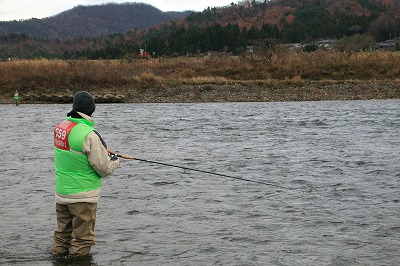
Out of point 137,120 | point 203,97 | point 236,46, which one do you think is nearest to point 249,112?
point 137,120

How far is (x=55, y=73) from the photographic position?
41281 millimetres

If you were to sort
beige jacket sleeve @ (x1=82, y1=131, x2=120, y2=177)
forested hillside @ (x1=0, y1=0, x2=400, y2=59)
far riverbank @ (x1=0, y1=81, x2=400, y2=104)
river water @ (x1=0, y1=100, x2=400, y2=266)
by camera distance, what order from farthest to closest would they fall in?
1. forested hillside @ (x1=0, y1=0, x2=400, y2=59)
2. far riverbank @ (x1=0, y1=81, x2=400, y2=104)
3. river water @ (x1=0, y1=100, x2=400, y2=266)
4. beige jacket sleeve @ (x1=82, y1=131, x2=120, y2=177)

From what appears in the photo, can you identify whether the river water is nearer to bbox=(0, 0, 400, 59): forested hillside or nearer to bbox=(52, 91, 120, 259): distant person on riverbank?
bbox=(52, 91, 120, 259): distant person on riverbank

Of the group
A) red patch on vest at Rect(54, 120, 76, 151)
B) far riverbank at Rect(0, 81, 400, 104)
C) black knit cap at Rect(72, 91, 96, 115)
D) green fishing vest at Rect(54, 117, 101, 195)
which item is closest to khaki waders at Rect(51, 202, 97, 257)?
green fishing vest at Rect(54, 117, 101, 195)

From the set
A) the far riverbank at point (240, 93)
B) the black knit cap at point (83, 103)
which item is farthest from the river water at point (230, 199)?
the far riverbank at point (240, 93)

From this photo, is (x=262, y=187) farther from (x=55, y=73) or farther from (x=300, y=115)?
(x=55, y=73)

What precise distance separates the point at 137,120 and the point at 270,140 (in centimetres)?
843

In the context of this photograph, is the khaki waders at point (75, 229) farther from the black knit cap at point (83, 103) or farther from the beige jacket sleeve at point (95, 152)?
the black knit cap at point (83, 103)

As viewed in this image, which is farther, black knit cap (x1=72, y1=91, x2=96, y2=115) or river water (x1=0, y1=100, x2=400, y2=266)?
river water (x1=0, y1=100, x2=400, y2=266)

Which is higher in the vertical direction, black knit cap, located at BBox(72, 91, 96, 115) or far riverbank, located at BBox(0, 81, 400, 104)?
black knit cap, located at BBox(72, 91, 96, 115)

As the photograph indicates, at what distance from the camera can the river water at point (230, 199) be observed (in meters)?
7.28

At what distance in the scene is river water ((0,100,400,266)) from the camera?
23.9 ft

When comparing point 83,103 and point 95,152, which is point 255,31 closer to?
point 83,103

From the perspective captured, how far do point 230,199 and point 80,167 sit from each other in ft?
13.6
